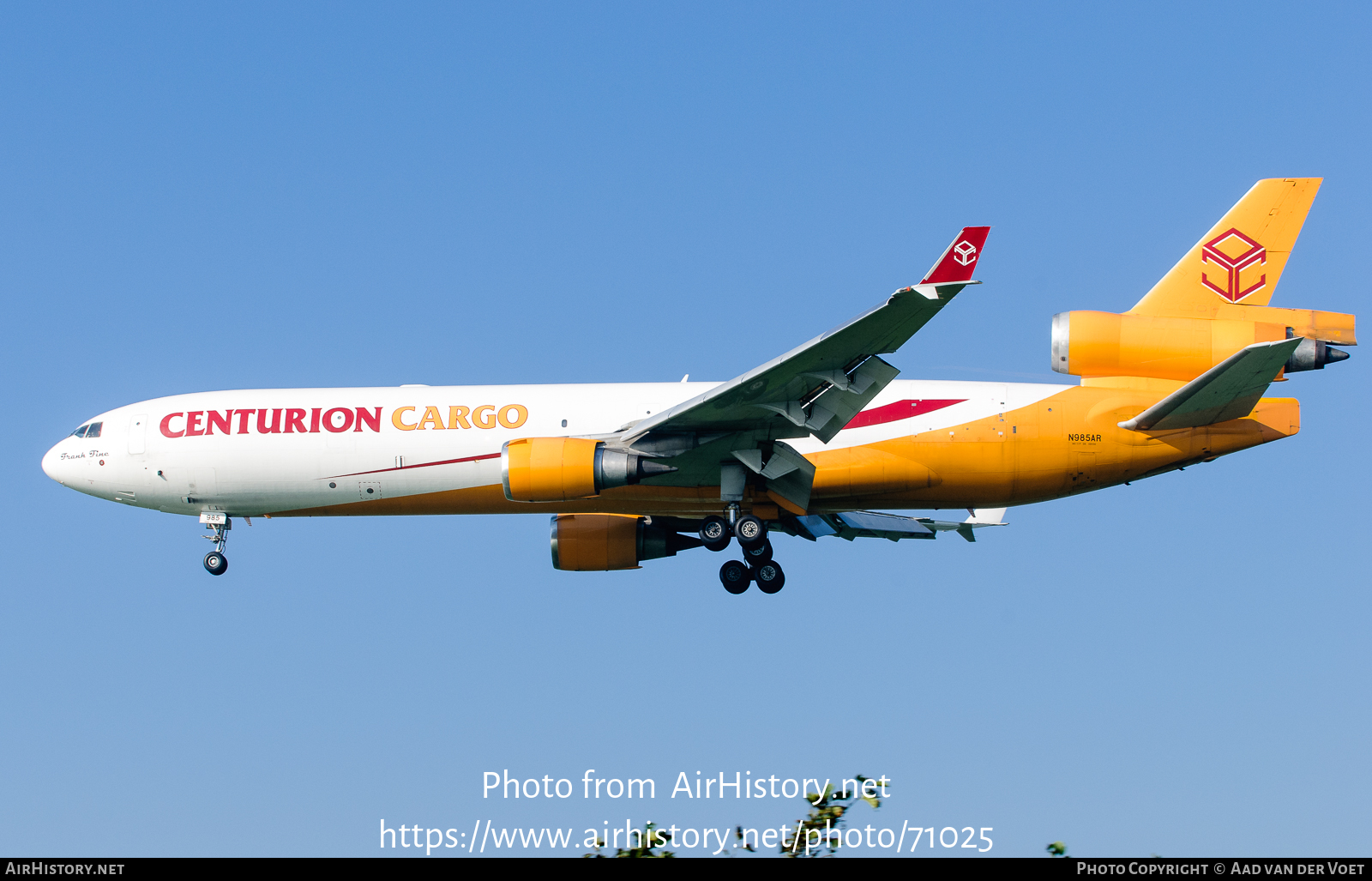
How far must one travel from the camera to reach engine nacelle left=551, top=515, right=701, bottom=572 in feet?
86.6

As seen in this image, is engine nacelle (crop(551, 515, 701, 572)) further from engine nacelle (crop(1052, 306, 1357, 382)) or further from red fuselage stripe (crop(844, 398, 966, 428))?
engine nacelle (crop(1052, 306, 1357, 382))

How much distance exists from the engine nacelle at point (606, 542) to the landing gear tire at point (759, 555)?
2.81 meters

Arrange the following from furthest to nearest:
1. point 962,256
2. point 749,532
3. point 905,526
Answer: point 905,526
point 749,532
point 962,256

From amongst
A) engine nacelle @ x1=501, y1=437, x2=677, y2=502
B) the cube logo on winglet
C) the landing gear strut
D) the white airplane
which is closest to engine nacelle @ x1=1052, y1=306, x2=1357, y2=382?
the white airplane

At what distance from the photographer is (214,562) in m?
26.5

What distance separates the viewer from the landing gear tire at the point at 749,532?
2330cm

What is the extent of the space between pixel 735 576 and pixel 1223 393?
30.4 ft

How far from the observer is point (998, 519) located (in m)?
28.0

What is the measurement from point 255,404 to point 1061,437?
1571cm

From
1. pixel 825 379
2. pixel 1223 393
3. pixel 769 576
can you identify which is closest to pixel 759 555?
pixel 769 576

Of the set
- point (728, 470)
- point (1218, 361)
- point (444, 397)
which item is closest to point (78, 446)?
point (444, 397)

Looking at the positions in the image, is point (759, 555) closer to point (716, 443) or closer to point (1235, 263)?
point (716, 443)
